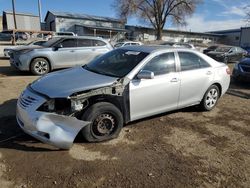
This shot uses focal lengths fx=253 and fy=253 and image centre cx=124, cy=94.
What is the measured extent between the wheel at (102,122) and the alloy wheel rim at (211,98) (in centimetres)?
262

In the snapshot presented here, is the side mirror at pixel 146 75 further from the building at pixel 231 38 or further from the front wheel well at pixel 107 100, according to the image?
the building at pixel 231 38

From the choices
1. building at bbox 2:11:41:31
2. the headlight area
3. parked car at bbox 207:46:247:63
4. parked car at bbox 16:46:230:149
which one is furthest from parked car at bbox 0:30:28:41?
the headlight area

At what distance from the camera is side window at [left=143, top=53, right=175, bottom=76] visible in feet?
15.4

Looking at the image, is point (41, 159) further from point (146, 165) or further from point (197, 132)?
point (197, 132)

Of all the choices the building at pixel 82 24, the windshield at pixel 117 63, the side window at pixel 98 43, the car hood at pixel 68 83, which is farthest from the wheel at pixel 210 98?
the building at pixel 82 24

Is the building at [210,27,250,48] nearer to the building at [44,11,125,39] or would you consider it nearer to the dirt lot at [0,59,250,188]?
the building at [44,11,125,39]

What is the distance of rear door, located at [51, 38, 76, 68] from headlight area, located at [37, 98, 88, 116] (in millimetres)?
6314

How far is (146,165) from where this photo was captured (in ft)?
11.7

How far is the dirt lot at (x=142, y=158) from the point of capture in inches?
126

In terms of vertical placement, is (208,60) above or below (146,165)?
above

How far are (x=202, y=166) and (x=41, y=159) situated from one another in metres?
2.30

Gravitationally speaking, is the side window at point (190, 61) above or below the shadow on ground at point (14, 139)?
above

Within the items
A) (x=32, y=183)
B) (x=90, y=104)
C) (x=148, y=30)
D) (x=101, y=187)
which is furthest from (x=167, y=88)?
(x=148, y=30)

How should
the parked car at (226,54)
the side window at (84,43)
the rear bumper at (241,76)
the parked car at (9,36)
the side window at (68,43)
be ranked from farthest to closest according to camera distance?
1. the parked car at (9,36)
2. the parked car at (226,54)
3. the side window at (84,43)
4. the side window at (68,43)
5. the rear bumper at (241,76)
